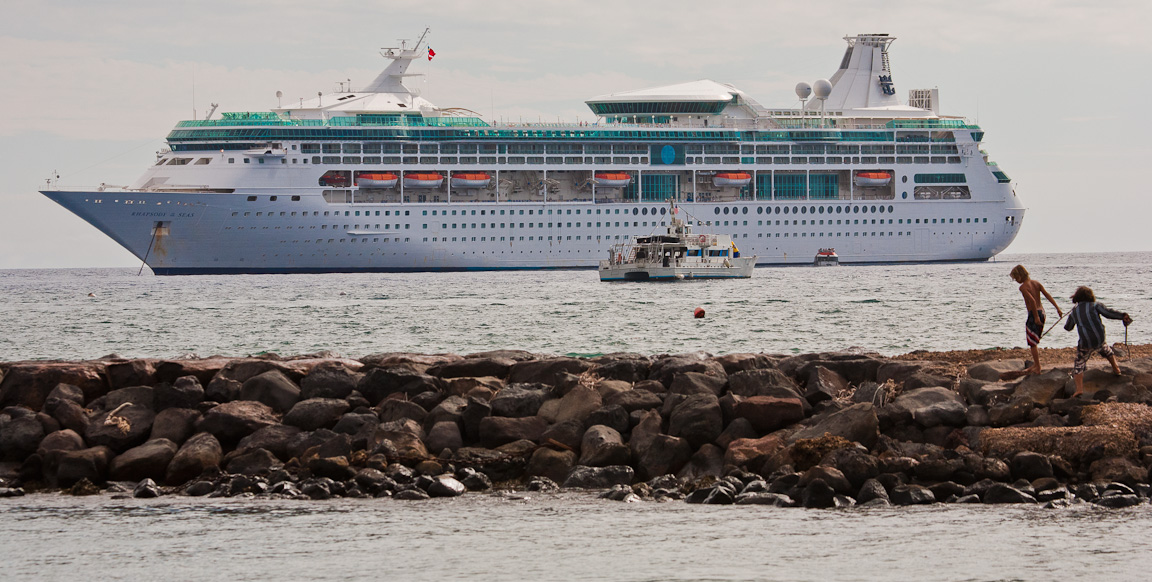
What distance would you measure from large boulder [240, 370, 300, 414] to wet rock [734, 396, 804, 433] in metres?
4.23

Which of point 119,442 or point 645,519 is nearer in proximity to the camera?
point 645,519

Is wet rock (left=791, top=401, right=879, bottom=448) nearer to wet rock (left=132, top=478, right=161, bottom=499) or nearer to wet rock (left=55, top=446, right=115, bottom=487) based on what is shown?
wet rock (left=132, top=478, right=161, bottom=499)

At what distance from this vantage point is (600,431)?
469 inches

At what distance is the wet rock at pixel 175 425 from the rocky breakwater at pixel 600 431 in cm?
2

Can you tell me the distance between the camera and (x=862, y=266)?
73750mm

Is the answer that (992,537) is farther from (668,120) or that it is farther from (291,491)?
(668,120)

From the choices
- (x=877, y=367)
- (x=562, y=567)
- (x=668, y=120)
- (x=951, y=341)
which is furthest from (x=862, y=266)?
(x=562, y=567)

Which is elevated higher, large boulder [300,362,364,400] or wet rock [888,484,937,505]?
large boulder [300,362,364,400]

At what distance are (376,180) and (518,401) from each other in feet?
187

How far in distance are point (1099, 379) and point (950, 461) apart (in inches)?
88.7

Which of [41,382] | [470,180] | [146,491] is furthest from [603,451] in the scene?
[470,180]

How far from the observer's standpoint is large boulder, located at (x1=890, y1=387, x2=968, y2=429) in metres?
11.8

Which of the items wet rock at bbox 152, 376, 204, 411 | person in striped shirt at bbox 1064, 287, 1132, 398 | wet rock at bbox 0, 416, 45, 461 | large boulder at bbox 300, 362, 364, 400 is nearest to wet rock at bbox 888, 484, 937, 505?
person in striped shirt at bbox 1064, 287, 1132, 398

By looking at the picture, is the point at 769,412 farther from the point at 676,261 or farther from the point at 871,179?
the point at 871,179
